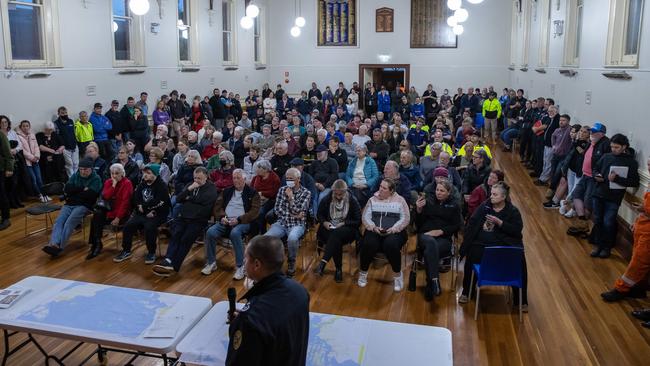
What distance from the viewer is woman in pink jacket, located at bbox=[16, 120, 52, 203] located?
8.55 meters

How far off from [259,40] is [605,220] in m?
15.8

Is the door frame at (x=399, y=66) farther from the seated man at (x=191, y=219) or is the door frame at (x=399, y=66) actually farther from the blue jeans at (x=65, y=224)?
the blue jeans at (x=65, y=224)

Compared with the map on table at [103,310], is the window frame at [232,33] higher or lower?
higher

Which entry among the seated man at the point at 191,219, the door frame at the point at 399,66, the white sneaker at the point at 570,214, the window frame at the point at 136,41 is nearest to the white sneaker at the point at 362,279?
the seated man at the point at 191,219

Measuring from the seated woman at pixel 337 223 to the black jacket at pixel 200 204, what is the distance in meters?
1.26

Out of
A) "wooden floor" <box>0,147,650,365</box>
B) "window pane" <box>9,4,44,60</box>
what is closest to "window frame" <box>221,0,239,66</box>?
"window pane" <box>9,4,44,60</box>

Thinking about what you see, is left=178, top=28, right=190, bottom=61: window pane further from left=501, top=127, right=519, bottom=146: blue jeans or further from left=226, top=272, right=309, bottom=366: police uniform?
left=226, top=272, right=309, bottom=366: police uniform

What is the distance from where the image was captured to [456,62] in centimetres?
1980

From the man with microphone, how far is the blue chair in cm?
287

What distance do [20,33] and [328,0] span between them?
12.9 m

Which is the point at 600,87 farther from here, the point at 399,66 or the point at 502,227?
the point at 399,66

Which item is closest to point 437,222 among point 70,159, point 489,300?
point 489,300

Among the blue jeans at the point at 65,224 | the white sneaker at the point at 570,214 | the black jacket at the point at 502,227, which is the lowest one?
the white sneaker at the point at 570,214

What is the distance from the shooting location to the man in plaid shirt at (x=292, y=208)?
590 cm
